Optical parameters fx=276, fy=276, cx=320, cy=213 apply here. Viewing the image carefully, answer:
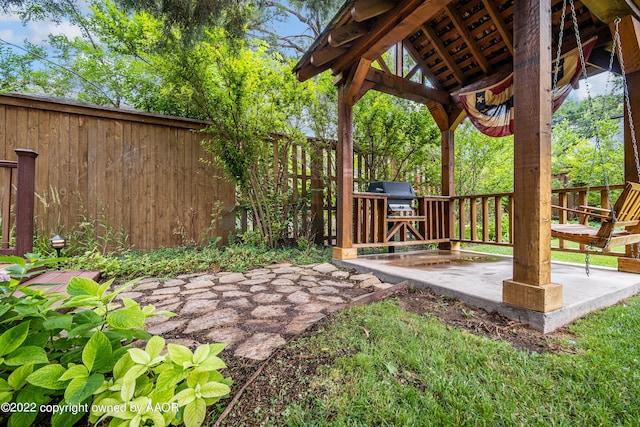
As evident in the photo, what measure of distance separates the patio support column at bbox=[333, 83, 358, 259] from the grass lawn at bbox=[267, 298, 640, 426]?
73.1 inches

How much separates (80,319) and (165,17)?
10.5 feet

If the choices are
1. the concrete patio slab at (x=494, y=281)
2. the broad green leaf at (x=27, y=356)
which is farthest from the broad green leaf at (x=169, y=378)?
the concrete patio slab at (x=494, y=281)

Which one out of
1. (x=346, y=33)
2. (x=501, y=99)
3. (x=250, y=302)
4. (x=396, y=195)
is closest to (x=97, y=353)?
(x=250, y=302)

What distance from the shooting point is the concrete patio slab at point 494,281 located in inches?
69.4

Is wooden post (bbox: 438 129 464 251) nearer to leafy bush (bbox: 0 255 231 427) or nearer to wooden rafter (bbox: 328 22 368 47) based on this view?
wooden rafter (bbox: 328 22 368 47)

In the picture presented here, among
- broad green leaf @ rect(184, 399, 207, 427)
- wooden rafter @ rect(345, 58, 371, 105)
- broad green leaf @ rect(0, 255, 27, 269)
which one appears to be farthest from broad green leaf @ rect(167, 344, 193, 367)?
wooden rafter @ rect(345, 58, 371, 105)

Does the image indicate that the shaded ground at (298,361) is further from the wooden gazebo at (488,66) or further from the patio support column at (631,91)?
the patio support column at (631,91)

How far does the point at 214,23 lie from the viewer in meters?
3.01

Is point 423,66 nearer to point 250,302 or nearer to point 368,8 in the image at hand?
point 368,8

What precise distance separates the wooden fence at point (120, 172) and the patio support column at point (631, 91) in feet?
15.3

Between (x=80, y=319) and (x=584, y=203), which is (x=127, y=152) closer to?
(x=80, y=319)

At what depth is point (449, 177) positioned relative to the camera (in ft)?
14.2

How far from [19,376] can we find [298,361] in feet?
3.09

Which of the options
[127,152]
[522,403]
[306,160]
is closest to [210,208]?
[127,152]
